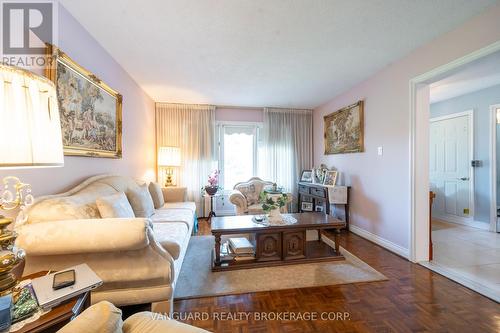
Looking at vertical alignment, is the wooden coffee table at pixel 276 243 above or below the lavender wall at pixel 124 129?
below

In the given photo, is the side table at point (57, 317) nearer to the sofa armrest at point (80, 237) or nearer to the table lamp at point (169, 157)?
the sofa armrest at point (80, 237)

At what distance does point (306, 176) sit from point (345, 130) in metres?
1.25

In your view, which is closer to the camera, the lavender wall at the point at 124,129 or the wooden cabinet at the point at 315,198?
the lavender wall at the point at 124,129

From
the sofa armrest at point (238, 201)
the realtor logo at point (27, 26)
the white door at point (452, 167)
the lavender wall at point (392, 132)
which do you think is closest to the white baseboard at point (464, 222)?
the white door at point (452, 167)

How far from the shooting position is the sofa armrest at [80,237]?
119 centimetres

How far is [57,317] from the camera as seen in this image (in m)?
0.79

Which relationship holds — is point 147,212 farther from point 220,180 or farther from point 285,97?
point 285,97

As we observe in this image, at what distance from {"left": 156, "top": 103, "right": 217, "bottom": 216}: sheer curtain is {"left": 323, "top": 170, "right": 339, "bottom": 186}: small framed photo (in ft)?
7.46

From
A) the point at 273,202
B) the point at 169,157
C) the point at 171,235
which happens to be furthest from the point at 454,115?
the point at 169,157

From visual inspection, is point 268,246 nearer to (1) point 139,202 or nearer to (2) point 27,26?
(1) point 139,202

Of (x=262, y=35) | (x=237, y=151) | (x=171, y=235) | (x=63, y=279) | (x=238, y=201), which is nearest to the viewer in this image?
(x=63, y=279)

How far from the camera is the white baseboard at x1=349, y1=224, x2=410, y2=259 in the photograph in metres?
2.53

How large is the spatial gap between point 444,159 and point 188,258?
493 cm

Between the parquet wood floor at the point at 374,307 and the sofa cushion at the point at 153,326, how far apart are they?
1.00 metres
